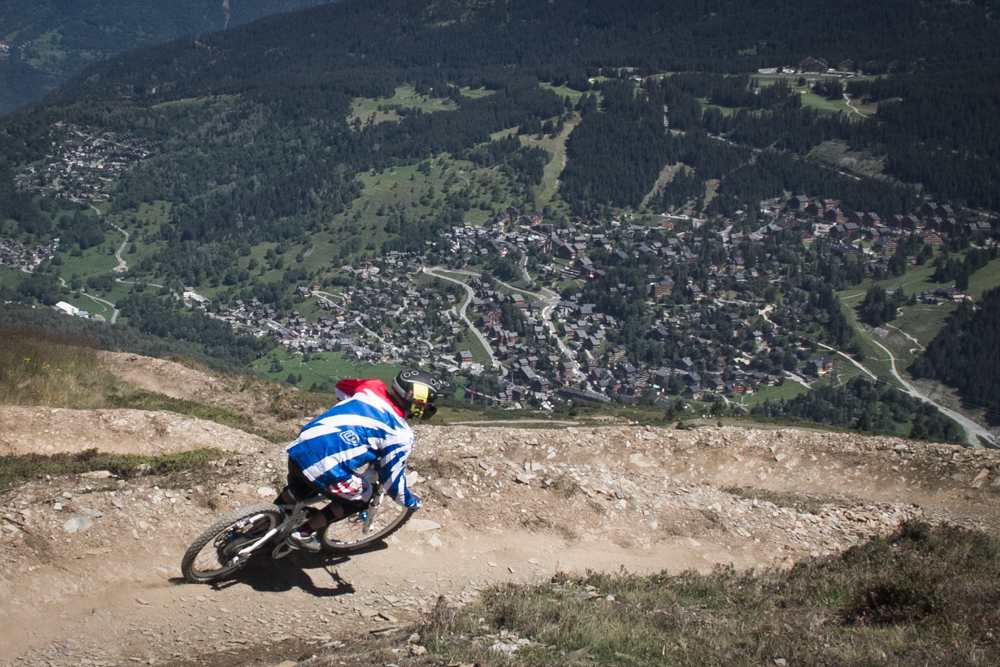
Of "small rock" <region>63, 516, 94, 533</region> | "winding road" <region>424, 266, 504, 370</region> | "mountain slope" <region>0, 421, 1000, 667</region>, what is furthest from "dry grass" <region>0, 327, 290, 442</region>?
"winding road" <region>424, 266, 504, 370</region>

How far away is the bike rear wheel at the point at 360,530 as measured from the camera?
8.95 meters

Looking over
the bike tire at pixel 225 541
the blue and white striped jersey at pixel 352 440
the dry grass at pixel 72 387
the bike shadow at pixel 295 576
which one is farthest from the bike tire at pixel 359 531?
the dry grass at pixel 72 387

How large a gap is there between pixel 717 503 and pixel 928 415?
243ft

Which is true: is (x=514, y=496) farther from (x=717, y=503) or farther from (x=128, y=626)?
(x=128, y=626)

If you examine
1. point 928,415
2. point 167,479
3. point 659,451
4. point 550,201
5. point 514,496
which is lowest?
point 928,415

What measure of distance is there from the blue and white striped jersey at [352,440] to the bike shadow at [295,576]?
5.46 ft

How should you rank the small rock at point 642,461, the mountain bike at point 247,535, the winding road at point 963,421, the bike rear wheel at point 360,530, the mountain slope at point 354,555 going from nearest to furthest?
the mountain slope at point 354,555
the mountain bike at point 247,535
the bike rear wheel at point 360,530
the small rock at point 642,461
the winding road at point 963,421

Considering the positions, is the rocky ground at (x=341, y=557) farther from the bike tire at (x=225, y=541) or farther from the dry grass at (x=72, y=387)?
the dry grass at (x=72, y=387)

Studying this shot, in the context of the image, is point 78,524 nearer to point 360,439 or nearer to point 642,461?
point 360,439

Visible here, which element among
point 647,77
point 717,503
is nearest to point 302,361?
point 717,503

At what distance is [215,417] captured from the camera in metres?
18.5

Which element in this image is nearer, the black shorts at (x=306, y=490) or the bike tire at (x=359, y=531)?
the black shorts at (x=306, y=490)

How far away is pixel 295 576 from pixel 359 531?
47.8 inches

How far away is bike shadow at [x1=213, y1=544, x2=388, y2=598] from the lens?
848 cm
